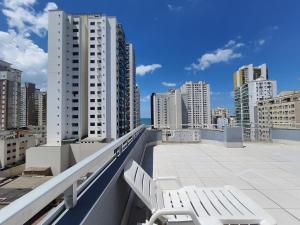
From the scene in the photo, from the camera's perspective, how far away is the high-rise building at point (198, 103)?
103250 mm

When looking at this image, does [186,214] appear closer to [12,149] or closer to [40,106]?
[12,149]

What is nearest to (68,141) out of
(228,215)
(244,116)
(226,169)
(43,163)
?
(43,163)

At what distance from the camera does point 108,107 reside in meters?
50.2

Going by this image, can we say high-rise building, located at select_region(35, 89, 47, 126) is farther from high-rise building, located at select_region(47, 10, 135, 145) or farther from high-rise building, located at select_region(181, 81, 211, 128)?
high-rise building, located at select_region(181, 81, 211, 128)

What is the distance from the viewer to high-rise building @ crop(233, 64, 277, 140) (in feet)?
304

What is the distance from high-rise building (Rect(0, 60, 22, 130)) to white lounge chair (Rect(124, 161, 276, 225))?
9208 cm

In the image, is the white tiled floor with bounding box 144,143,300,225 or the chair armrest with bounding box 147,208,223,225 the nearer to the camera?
the chair armrest with bounding box 147,208,223,225

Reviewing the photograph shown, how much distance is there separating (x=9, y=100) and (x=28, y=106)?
19100 mm

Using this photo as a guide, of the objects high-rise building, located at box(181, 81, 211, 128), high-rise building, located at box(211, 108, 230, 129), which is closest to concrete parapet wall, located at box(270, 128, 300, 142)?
high-rise building, located at box(211, 108, 230, 129)

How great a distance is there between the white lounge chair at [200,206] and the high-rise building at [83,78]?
47.4 metres

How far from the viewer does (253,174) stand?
508cm

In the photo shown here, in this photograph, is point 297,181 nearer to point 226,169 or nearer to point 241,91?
point 226,169

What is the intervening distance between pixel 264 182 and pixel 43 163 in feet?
130

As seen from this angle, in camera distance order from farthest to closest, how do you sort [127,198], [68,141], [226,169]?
[68,141] < [226,169] < [127,198]
